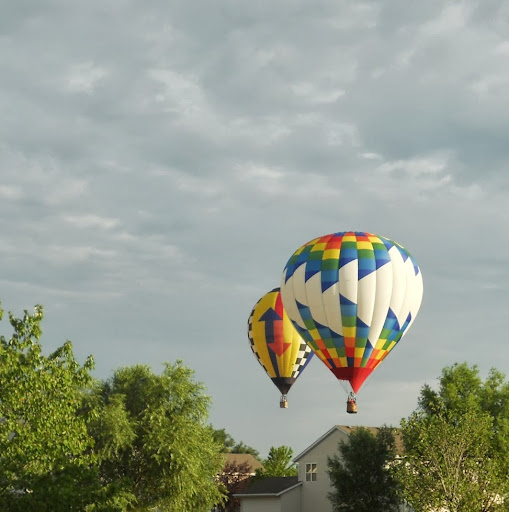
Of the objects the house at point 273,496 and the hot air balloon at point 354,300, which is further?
the house at point 273,496

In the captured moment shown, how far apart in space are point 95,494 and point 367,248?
87.1 feet

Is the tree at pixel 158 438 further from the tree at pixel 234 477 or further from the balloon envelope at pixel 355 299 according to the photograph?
the tree at pixel 234 477

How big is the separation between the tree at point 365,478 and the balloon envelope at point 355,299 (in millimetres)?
11486

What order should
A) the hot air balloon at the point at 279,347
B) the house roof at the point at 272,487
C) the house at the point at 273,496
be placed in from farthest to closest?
the house roof at the point at 272,487 < the house at the point at 273,496 < the hot air balloon at the point at 279,347

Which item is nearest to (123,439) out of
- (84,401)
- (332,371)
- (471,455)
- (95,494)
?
(84,401)

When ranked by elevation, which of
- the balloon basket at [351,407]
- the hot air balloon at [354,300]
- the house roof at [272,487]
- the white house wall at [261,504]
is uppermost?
the hot air balloon at [354,300]

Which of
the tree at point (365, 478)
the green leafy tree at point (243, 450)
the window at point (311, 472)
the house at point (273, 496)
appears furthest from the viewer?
the green leafy tree at point (243, 450)

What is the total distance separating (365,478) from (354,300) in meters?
16.5

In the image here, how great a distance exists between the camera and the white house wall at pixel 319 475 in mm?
69438

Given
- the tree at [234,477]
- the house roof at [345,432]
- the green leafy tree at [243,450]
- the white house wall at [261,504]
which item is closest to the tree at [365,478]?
the house roof at [345,432]

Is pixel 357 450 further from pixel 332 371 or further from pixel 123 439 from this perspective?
pixel 123 439

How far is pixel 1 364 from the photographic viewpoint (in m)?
26.4

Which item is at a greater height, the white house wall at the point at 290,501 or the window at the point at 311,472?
the window at the point at 311,472

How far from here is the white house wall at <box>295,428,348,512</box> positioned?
6944 centimetres
